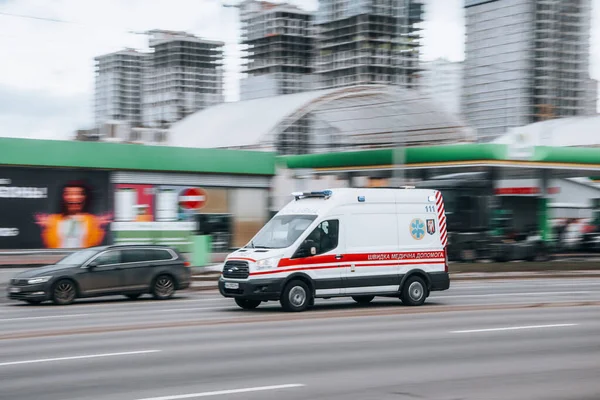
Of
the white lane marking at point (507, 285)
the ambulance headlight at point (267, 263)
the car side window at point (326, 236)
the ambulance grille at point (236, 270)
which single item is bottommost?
the white lane marking at point (507, 285)

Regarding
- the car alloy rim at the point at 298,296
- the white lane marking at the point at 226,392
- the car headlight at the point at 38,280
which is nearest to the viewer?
the white lane marking at the point at 226,392

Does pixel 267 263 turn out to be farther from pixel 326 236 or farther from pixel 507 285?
pixel 507 285

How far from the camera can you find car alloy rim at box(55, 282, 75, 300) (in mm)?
22109

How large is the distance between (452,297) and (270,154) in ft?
78.5

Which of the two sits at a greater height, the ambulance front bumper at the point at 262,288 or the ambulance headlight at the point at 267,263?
the ambulance headlight at the point at 267,263

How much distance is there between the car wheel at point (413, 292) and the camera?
798 inches

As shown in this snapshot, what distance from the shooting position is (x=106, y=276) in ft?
74.8

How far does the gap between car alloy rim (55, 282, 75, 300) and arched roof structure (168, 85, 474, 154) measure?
31.1 metres

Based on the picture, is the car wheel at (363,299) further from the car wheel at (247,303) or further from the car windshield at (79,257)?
the car windshield at (79,257)

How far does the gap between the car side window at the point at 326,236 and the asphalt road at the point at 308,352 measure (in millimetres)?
1274

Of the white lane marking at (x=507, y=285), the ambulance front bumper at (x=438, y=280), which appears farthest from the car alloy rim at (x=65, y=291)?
the white lane marking at (x=507, y=285)

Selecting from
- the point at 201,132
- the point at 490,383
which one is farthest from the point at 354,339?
the point at 201,132

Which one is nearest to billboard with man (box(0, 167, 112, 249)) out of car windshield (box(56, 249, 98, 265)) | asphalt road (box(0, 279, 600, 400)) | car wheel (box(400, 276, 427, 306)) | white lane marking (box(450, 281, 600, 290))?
car windshield (box(56, 249, 98, 265))

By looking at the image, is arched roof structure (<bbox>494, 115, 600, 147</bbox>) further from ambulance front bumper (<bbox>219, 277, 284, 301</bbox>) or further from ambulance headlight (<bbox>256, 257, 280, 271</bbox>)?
ambulance front bumper (<bbox>219, 277, 284, 301</bbox>)
